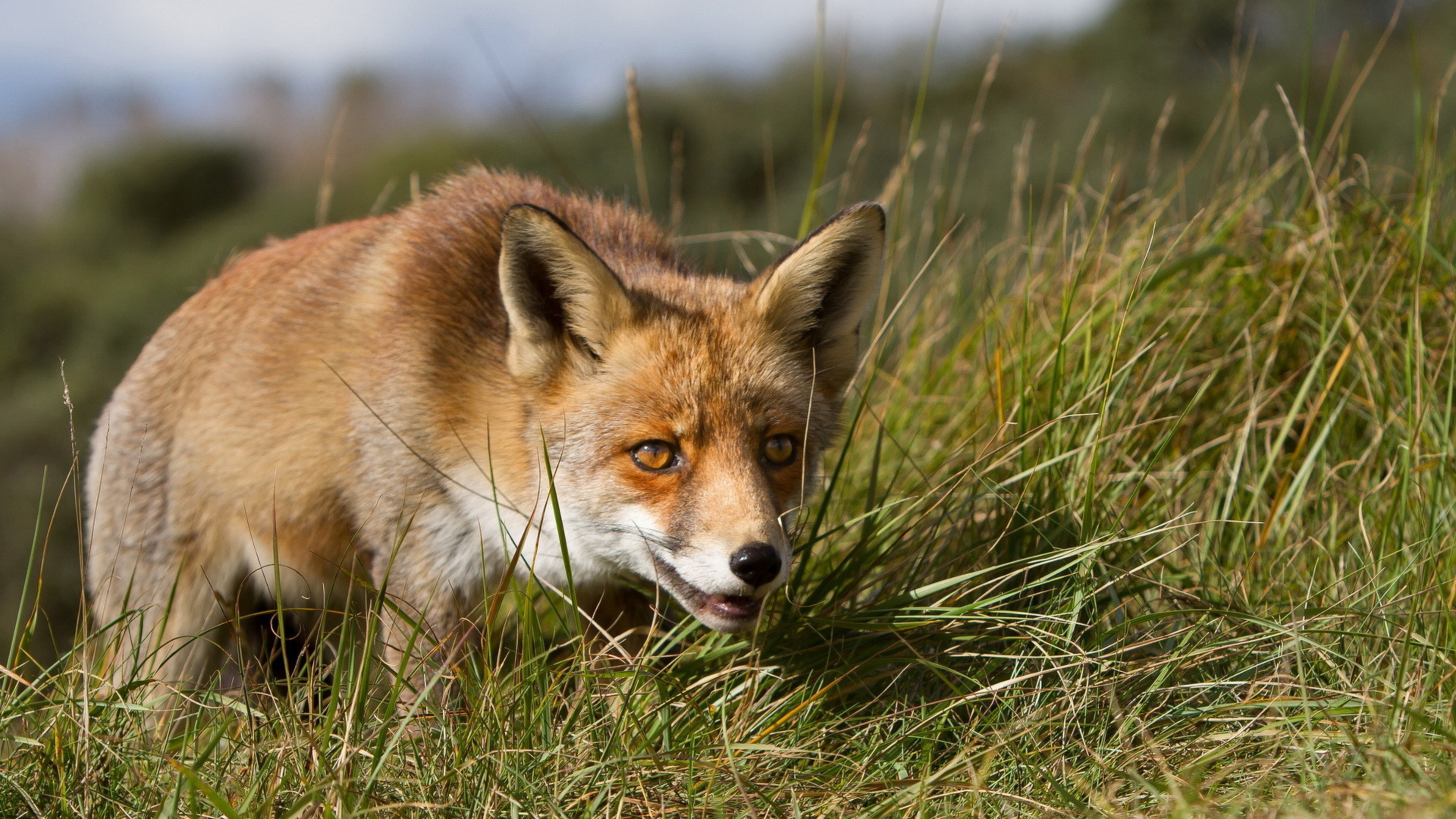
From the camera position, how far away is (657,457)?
137 inches

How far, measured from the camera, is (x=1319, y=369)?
4.46 metres

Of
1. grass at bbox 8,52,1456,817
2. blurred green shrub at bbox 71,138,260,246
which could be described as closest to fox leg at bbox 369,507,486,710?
grass at bbox 8,52,1456,817

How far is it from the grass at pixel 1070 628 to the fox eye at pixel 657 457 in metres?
0.53

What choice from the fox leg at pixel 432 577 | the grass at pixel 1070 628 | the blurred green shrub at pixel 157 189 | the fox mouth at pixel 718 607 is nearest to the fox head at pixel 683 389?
the fox mouth at pixel 718 607

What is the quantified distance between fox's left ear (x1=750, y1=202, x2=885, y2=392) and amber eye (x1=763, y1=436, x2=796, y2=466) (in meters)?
0.28

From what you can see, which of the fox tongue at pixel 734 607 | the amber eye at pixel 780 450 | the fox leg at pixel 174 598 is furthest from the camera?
the fox leg at pixel 174 598

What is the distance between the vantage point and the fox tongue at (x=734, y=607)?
10.7 feet

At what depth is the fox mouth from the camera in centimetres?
327

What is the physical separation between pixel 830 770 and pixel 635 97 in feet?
10.5

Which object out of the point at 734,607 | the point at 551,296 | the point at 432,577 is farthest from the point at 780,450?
the point at 432,577

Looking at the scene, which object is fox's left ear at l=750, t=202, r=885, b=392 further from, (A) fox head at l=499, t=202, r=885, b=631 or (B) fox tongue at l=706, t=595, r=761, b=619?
(B) fox tongue at l=706, t=595, r=761, b=619

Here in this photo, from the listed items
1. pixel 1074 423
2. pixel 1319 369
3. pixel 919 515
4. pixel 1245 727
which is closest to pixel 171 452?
pixel 919 515

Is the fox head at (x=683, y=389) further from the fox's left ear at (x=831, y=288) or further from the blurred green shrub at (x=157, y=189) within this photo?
the blurred green shrub at (x=157, y=189)

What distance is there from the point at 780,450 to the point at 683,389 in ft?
1.24
